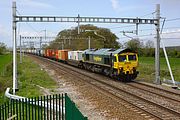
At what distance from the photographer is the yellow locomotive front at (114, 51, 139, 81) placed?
28359mm

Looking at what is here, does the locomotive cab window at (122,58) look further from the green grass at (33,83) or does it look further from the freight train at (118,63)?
the green grass at (33,83)

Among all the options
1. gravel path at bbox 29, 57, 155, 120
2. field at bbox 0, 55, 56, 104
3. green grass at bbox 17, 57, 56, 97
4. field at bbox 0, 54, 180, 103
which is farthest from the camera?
field at bbox 0, 54, 180, 103

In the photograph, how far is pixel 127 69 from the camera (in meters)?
28.6

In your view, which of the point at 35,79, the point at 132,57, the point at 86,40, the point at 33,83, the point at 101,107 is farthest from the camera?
the point at 86,40

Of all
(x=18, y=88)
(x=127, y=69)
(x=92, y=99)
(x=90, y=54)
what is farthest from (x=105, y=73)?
(x=92, y=99)

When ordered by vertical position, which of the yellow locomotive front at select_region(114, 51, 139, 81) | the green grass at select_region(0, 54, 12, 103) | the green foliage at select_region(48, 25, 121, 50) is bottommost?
the green grass at select_region(0, 54, 12, 103)

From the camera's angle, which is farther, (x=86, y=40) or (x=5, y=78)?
(x=86, y=40)

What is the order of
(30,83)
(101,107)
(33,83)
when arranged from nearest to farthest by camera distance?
(101,107) < (30,83) < (33,83)

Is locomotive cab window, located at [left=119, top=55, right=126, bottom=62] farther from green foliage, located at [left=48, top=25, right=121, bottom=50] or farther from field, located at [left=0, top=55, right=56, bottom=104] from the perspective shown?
green foliage, located at [left=48, top=25, right=121, bottom=50]

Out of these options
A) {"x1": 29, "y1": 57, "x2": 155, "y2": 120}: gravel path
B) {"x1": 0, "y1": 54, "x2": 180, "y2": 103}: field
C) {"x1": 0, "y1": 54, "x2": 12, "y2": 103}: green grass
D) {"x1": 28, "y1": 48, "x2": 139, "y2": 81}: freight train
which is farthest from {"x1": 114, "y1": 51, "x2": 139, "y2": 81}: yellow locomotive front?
{"x1": 0, "y1": 54, "x2": 12, "y2": 103}: green grass

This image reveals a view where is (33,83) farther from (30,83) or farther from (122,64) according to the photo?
(122,64)

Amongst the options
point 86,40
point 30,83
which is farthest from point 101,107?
point 86,40

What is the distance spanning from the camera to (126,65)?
28547 mm

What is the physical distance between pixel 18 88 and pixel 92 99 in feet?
27.3
